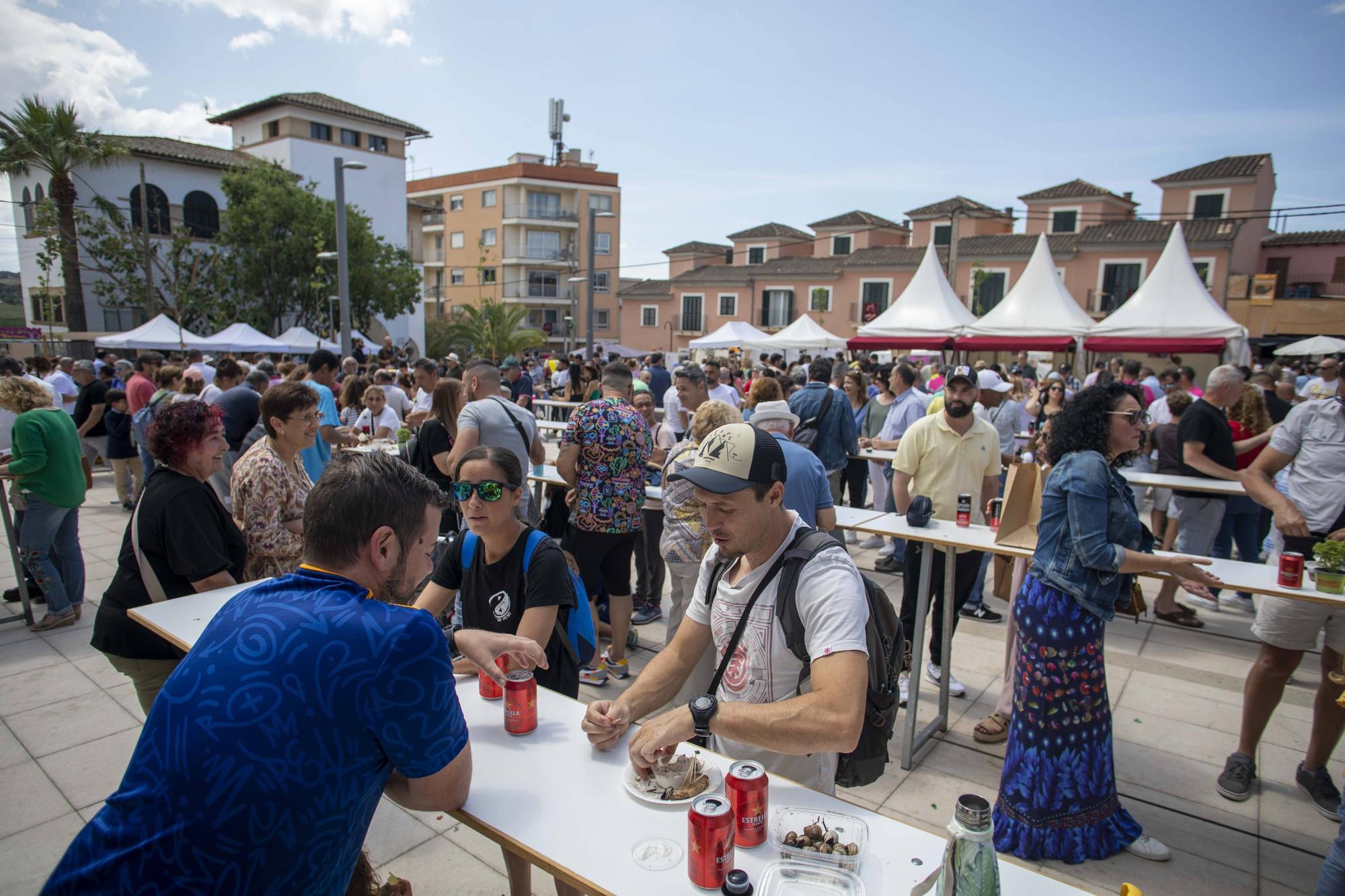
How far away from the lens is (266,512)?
331 centimetres

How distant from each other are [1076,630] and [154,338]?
19.7m

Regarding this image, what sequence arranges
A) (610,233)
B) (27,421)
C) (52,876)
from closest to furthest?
(52,876)
(27,421)
(610,233)

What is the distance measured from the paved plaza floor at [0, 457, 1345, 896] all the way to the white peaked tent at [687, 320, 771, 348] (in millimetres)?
12700

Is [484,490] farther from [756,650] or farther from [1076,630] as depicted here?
[1076,630]

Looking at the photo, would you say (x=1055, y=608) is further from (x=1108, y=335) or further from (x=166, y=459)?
(x=1108, y=335)

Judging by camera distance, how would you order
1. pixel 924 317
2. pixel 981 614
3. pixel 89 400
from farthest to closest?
1. pixel 924 317
2. pixel 89 400
3. pixel 981 614

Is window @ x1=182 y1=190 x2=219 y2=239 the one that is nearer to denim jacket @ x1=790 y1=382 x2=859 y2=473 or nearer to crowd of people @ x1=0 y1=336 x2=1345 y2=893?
crowd of people @ x1=0 y1=336 x2=1345 y2=893

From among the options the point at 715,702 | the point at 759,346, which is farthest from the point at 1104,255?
the point at 715,702

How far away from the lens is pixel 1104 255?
31719 mm

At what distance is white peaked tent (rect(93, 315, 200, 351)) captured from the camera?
1609 centimetres

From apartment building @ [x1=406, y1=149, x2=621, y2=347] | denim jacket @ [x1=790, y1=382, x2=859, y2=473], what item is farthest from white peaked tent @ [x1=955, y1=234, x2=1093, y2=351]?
apartment building @ [x1=406, y1=149, x2=621, y2=347]

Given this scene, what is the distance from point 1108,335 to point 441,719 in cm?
1212

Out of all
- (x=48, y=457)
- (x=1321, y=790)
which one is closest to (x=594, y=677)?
(x=1321, y=790)

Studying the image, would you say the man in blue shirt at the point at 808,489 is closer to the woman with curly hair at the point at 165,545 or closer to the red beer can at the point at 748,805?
the red beer can at the point at 748,805
